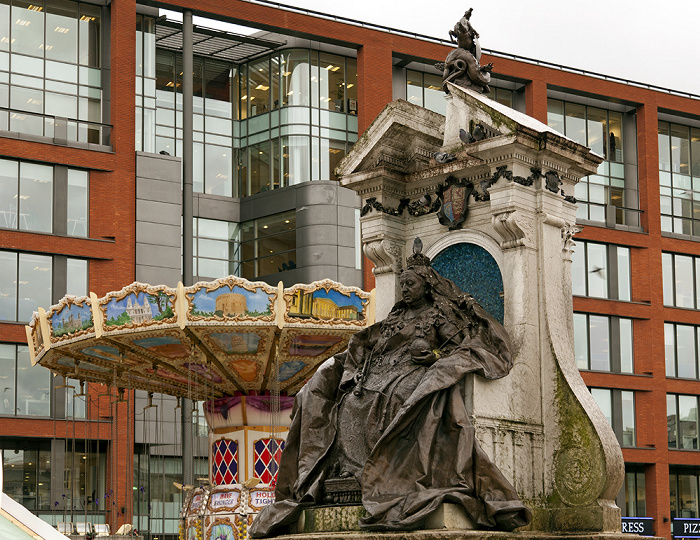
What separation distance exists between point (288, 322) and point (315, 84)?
→ 26.7m

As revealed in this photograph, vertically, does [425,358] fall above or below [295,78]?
below

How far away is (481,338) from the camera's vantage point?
37.8 feet

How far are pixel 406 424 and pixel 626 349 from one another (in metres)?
47.2

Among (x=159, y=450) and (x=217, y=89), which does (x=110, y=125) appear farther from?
(x=159, y=450)

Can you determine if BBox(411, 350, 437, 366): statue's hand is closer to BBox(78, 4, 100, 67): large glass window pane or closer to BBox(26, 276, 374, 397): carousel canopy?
BBox(26, 276, 374, 397): carousel canopy

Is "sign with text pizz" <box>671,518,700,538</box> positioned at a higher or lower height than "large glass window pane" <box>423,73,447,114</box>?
lower

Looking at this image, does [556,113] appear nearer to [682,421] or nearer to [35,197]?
[682,421]

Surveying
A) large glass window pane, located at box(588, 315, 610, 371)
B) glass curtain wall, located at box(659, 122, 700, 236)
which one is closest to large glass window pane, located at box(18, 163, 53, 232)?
large glass window pane, located at box(588, 315, 610, 371)

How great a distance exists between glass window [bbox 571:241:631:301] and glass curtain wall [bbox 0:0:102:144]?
73.9 ft

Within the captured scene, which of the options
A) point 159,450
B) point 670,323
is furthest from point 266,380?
point 670,323

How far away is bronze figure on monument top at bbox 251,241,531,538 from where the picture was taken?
34.6ft

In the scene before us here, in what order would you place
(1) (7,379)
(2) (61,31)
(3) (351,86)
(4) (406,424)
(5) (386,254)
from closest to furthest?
(4) (406,424) → (5) (386,254) → (1) (7,379) → (2) (61,31) → (3) (351,86)

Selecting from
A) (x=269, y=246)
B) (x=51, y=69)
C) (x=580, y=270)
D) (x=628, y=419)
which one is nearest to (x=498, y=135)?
(x=51, y=69)

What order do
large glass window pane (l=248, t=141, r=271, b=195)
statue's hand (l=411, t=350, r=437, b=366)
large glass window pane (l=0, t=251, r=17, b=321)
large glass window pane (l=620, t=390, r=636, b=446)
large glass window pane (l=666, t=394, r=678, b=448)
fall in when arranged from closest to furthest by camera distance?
statue's hand (l=411, t=350, r=437, b=366)
large glass window pane (l=0, t=251, r=17, b=321)
large glass window pane (l=248, t=141, r=271, b=195)
large glass window pane (l=620, t=390, r=636, b=446)
large glass window pane (l=666, t=394, r=678, b=448)
